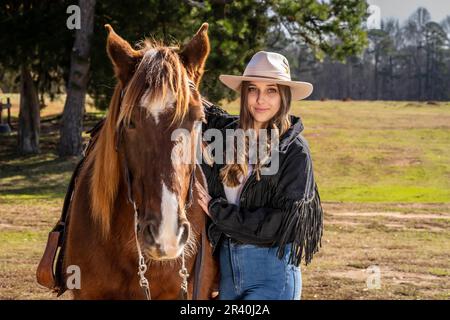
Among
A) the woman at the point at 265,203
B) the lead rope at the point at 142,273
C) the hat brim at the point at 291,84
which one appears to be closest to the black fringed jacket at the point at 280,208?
the woman at the point at 265,203

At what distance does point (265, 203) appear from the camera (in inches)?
133

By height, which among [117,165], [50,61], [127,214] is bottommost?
[127,214]

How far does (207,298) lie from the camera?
345 cm

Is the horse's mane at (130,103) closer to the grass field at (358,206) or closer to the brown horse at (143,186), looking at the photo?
the brown horse at (143,186)

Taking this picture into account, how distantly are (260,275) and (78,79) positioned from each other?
16.3 m

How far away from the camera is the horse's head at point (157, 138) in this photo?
2.58m

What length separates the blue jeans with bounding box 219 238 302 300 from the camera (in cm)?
328

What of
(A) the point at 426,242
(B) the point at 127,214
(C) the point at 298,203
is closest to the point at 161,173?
(B) the point at 127,214

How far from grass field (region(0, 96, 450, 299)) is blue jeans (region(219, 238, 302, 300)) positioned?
11.9 feet

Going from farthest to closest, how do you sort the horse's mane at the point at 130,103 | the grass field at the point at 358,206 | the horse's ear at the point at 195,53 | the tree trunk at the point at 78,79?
the tree trunk at the point at 78,79 → the grass field at the point at 358,206 → the horse's ear at the point at 195,53 → the horse's mane at the point at 130,103

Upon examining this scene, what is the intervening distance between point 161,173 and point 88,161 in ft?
3.58

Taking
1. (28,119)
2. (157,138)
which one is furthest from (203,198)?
(28,119)

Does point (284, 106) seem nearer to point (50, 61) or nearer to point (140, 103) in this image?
point (140, 103)

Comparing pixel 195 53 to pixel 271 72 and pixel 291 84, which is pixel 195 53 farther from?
pixel 291 84
